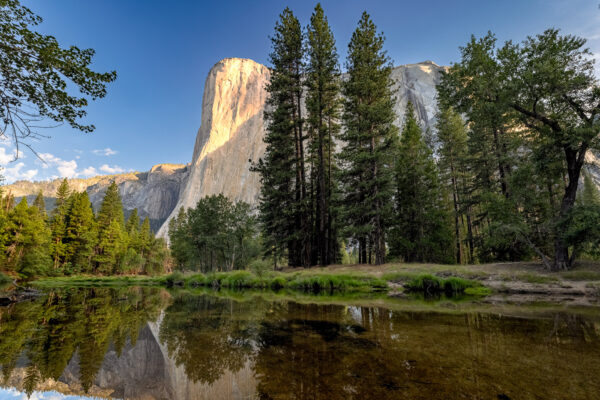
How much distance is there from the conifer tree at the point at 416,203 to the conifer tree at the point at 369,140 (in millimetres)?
3235

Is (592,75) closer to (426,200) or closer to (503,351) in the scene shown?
(426,200)

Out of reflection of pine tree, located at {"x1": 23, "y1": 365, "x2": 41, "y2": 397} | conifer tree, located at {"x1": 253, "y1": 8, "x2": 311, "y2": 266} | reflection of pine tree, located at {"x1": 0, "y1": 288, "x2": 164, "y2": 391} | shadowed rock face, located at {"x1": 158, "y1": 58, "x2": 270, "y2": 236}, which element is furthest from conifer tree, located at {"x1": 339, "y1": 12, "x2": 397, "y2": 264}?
shadowed rock face, located at {"x1": 158, "y1": 58, "x2": 270, "y2": 236}

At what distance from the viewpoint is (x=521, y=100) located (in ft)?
36.7

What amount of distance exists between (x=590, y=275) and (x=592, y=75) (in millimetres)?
7417

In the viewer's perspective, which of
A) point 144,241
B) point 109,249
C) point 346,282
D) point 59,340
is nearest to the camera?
point 59,340

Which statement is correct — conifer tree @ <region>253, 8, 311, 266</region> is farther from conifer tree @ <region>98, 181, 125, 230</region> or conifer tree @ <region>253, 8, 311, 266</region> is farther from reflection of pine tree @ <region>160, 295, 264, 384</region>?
conifer tree @ <region>98, 181, 125, 230</region>

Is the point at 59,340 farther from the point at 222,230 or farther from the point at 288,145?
the point at 222,230

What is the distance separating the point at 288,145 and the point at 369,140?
593 cm

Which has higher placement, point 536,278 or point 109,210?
point 109,210

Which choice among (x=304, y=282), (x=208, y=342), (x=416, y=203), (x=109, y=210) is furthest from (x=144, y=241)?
(x=208, y=342)

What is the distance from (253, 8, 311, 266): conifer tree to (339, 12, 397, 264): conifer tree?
10.3 feet

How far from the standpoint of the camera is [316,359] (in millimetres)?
3158

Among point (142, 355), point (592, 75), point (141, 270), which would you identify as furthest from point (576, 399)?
point (141, 270)

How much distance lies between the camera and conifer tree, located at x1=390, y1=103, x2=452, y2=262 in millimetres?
20062
